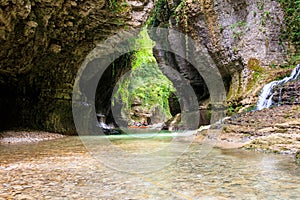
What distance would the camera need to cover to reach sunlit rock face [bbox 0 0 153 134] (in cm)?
713

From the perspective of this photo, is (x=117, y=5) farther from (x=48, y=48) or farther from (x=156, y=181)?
(x=156, y=181)

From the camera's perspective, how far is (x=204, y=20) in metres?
13.5

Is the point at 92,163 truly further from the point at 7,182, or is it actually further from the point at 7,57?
the point at 7,57

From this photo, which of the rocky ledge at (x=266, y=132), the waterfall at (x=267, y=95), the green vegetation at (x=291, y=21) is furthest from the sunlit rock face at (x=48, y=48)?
the green vegetation at (x=291, y=21)

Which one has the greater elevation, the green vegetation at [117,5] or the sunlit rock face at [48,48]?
the green vegetation at [117,5]

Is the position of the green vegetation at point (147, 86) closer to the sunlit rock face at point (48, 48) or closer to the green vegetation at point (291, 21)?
the sunlit rock face at point (48, 48)

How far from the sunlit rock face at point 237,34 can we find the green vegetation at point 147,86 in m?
7.07

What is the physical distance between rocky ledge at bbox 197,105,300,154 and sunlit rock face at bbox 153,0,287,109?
348cm

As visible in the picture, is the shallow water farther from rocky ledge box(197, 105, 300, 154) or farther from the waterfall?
the waterfall

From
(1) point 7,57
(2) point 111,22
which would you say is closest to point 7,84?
(1) point 7,57

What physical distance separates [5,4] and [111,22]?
4.26 meters

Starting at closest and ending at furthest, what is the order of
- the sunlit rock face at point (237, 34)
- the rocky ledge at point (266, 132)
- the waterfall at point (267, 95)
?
the rocky ledge at point (266, 132), the waterfall at point (267, 95), the sunlit rock face at point (237, 34)

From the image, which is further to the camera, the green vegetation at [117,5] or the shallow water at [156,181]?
the green vegetation at [117,5]

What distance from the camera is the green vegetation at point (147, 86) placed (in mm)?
21906
